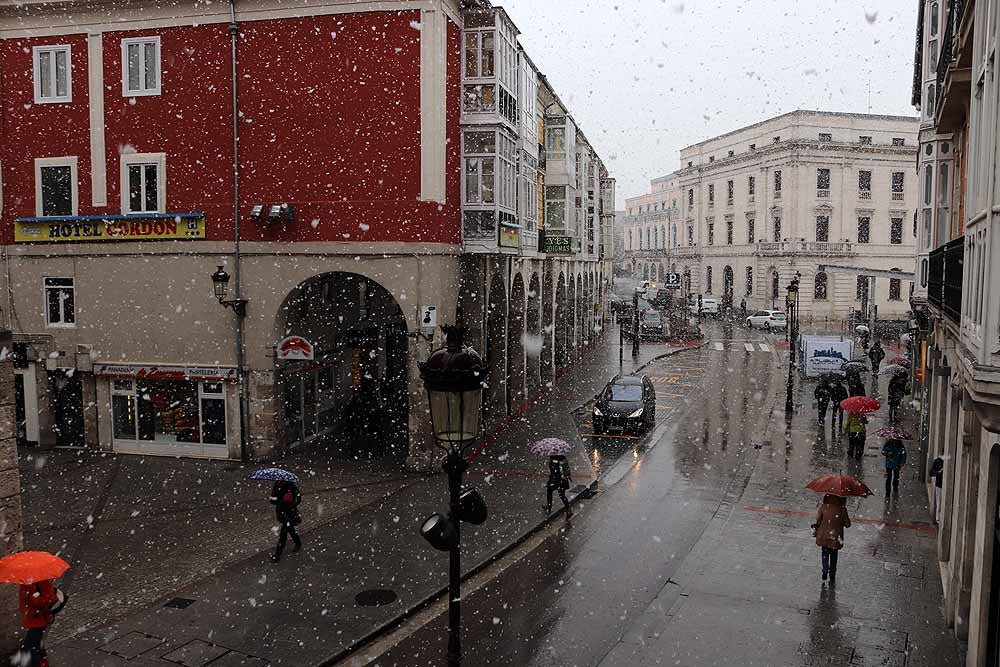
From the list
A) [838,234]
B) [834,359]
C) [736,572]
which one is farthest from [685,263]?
[736,572]

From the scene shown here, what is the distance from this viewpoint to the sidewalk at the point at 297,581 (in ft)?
35.6

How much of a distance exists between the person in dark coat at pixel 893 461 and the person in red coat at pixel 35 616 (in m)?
16.3

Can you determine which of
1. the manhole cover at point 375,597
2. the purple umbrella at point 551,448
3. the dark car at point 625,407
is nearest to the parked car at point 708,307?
the dark car at point 625,407

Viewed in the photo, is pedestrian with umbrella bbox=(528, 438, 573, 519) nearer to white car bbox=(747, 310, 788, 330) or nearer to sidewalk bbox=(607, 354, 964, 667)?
sidewalk bbox=(607, 354, 964, 667)

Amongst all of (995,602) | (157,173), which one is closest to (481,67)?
(157,173)

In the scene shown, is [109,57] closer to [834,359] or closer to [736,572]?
[736,572]

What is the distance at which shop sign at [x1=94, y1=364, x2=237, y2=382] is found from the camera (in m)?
21.3

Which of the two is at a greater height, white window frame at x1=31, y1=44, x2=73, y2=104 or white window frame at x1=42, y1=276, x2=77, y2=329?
white window frame at x1=31, y1=44, x2=73, y2=104

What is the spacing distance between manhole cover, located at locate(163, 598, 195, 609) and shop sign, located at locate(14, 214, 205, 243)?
11539 mm

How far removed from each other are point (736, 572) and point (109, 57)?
19890 millimetres

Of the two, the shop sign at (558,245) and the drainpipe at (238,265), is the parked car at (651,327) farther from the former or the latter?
the drainpipe at (238,265)

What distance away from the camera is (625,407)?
2512 centimetres

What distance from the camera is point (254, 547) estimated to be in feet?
48.9

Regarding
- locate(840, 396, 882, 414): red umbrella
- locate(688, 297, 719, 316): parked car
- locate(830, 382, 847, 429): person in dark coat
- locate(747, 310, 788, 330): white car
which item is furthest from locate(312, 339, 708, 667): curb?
locate(688, 297, 719, 316): parked car
